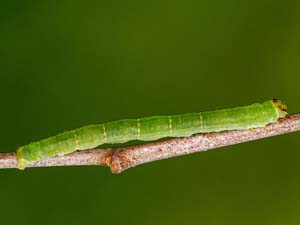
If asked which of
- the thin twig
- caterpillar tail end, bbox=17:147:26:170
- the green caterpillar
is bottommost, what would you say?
the thin twig

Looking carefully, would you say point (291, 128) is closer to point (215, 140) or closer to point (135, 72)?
point (215, 140)

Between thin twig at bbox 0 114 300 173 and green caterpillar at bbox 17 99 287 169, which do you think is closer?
thin twig at bbox 0 114 300 173

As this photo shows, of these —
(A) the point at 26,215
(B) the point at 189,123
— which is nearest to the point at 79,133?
(B) the point at 189,123

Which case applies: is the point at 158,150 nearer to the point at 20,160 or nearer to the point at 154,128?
the point at 154,128

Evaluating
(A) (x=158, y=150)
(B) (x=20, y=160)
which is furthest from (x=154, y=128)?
(B) (x=20, y=160)

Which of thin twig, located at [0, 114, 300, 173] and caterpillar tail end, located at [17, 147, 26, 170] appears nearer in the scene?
thin twig, located at [0, 114, 300, 173]

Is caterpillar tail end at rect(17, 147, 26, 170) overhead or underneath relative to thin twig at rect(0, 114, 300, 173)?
overhead

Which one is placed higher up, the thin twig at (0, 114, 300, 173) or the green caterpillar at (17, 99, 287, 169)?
the green caterpillar at (17, 99, 287, 169)
